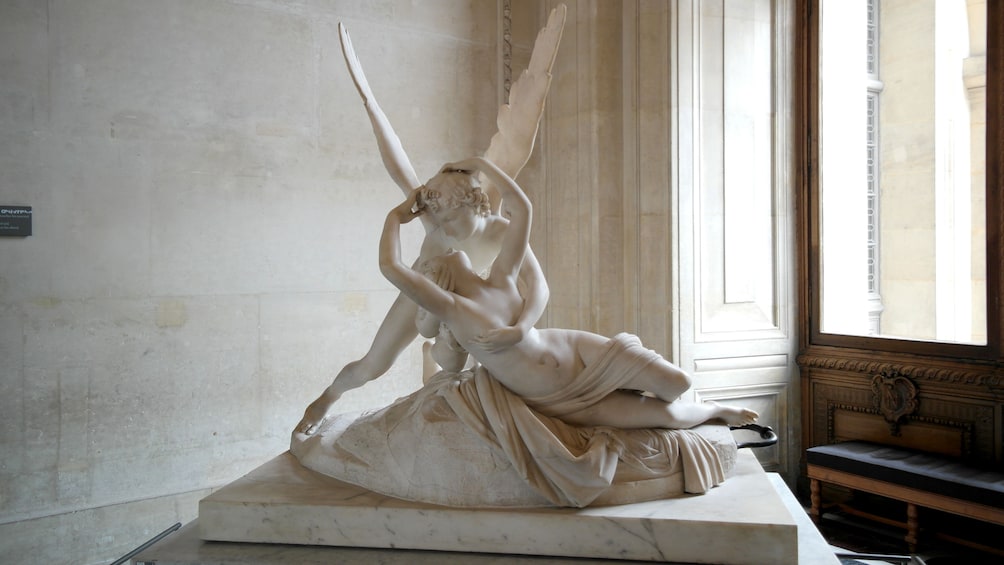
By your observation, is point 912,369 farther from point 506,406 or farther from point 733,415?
point 506,406

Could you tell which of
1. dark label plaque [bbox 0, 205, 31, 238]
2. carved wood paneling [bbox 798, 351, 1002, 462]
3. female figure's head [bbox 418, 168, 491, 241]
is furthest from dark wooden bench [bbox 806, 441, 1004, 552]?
dark label plaque [bbox 0, 205, 31, 238]

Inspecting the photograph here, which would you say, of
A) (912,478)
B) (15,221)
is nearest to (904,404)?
(912,478)

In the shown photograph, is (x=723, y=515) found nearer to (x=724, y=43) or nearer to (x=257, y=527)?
(x=257, y=527)

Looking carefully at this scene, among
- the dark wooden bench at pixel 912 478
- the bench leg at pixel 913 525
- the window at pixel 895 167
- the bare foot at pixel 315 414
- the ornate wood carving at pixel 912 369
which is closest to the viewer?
the bare foot at pixel 315 414

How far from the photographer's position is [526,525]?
2584 millimetres

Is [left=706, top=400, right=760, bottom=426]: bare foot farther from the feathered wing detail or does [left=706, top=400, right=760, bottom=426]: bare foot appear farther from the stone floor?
the stone floor

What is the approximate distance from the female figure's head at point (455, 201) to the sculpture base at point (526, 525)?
3.26 feet

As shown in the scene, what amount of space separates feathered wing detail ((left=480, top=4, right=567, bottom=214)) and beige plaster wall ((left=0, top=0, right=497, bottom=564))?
73.7 inches

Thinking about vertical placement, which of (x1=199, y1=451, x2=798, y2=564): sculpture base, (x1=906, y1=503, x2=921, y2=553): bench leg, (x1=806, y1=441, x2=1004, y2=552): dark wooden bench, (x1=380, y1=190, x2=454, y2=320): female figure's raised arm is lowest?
(x1=906, y1=503, x2=921, y2=553): bench leg

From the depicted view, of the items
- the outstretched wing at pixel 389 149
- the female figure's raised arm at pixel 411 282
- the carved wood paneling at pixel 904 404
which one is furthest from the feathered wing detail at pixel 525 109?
the carved wood paneling at pixel 904 404

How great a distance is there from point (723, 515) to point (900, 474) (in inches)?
81.5

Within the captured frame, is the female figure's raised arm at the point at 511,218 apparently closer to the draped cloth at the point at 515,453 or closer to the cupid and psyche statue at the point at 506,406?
the cupid and psyche statue at the point at 506,406

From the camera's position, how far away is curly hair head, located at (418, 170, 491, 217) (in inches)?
110

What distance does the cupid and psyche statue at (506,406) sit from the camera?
2.65m
